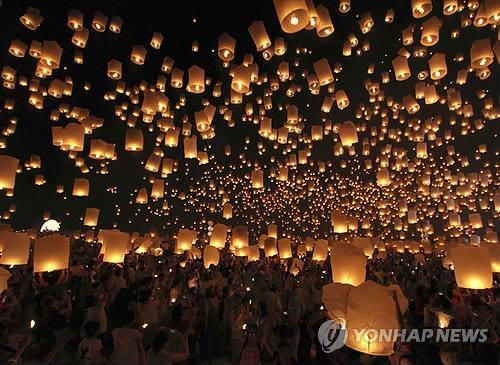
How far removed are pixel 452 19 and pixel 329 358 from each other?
49.9 ft

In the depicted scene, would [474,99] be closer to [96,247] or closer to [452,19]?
[452,19]

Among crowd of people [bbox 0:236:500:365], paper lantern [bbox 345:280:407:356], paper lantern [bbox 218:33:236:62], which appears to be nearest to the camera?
paper lantern [bbox 345:280:407:356]

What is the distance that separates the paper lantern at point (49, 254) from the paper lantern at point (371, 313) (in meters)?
4.44

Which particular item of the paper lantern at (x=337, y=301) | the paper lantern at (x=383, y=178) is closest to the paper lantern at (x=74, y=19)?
the paper lantern at (x=337, y=301)

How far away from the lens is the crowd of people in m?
3.83

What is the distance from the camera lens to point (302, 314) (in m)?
5.57

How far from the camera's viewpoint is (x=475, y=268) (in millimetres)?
4637

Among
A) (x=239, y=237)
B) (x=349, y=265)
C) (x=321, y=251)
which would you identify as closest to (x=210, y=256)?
(x=239, y=237)

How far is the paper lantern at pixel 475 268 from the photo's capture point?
15.1 ft

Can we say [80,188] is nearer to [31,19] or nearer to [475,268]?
[31,19]

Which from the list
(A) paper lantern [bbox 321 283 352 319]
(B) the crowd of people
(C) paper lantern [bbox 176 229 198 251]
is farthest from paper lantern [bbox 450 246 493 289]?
(C) paper lantern [bbox 176 229 198 251]

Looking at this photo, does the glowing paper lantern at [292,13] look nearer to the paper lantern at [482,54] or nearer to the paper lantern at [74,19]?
the paper lantern at [482,54]

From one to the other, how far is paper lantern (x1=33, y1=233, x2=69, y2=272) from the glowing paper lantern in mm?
4171

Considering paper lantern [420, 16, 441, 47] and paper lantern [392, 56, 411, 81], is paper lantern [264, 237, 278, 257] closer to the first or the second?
paper lantern [392, 56, 411, 81]
